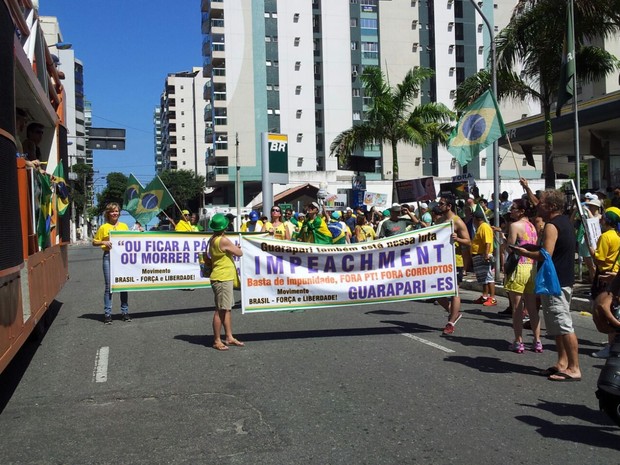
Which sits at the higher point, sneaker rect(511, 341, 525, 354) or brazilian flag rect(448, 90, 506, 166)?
brazilian flag rect(448, 90, 506, 166)

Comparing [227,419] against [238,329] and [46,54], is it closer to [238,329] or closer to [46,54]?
[238,329]

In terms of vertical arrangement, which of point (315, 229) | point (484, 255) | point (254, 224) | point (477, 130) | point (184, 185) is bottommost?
point (484, 255)

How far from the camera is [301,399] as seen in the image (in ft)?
19.1

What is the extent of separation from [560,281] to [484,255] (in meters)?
4.72

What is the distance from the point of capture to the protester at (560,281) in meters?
6.35

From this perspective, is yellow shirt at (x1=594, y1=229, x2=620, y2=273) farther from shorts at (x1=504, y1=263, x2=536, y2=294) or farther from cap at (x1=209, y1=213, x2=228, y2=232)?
cap at (x1=209, y1=213, x2=228, y2=232)

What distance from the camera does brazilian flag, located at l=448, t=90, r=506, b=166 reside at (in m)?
12.4

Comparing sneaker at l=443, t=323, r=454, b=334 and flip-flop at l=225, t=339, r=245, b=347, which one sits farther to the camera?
sneaker at l=443, t=323, r=454, b=334

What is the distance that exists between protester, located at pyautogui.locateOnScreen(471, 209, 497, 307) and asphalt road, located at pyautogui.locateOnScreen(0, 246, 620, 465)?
188 centimetres

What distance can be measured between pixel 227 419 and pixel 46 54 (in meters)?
6.51

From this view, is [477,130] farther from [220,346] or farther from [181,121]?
[181,121]

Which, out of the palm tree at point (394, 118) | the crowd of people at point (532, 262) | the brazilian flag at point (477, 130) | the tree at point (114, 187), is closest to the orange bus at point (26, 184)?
the crowd of people at point (532, 262)

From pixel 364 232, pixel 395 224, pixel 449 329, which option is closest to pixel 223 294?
pixel 449 329

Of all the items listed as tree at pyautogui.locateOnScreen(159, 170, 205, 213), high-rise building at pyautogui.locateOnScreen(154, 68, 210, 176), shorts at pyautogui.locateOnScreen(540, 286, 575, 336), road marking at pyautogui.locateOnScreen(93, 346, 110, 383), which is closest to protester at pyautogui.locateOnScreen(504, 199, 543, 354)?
shorts at pyautogui.locateOnScreen(540, 286, 575, 336)
